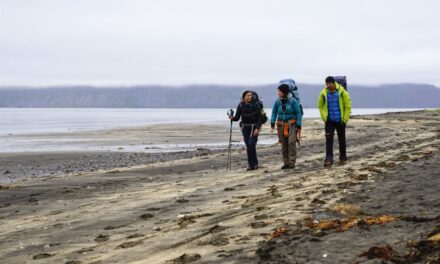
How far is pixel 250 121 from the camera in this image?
54.4 feet

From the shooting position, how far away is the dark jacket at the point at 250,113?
16453 mm

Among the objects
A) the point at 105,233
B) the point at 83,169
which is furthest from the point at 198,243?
the point at 83,169

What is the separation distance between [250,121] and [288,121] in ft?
→ 4.25

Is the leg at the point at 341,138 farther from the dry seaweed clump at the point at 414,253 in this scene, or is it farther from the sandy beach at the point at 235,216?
the dry seaweed clump at the point at 414,253

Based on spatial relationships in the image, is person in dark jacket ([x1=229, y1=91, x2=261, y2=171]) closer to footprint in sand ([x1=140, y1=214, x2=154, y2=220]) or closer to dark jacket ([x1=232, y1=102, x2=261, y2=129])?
dark jacket ([x1=232, y1=102, x2=261, y2=129])

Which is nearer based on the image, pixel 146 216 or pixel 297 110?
pixel 146 216

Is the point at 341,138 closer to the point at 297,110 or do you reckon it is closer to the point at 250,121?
the point at 297,110

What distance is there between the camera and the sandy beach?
6.29 metres

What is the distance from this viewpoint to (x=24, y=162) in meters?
25.6

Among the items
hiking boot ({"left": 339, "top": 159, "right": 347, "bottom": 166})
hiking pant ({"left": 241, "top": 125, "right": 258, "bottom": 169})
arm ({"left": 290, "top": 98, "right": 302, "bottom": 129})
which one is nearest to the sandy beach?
hiking boot ({"left": 339, "top": 159, "right": 347, "bottom": 166})

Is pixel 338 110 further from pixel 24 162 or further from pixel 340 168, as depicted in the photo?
pixel 24 162

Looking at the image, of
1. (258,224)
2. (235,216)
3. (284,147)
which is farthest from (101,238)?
(284,147)

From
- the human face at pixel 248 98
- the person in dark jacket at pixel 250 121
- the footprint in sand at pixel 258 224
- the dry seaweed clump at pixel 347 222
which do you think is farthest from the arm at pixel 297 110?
the dry seaweed clump at pixel 347 222

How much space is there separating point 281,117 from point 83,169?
942 centimetres
